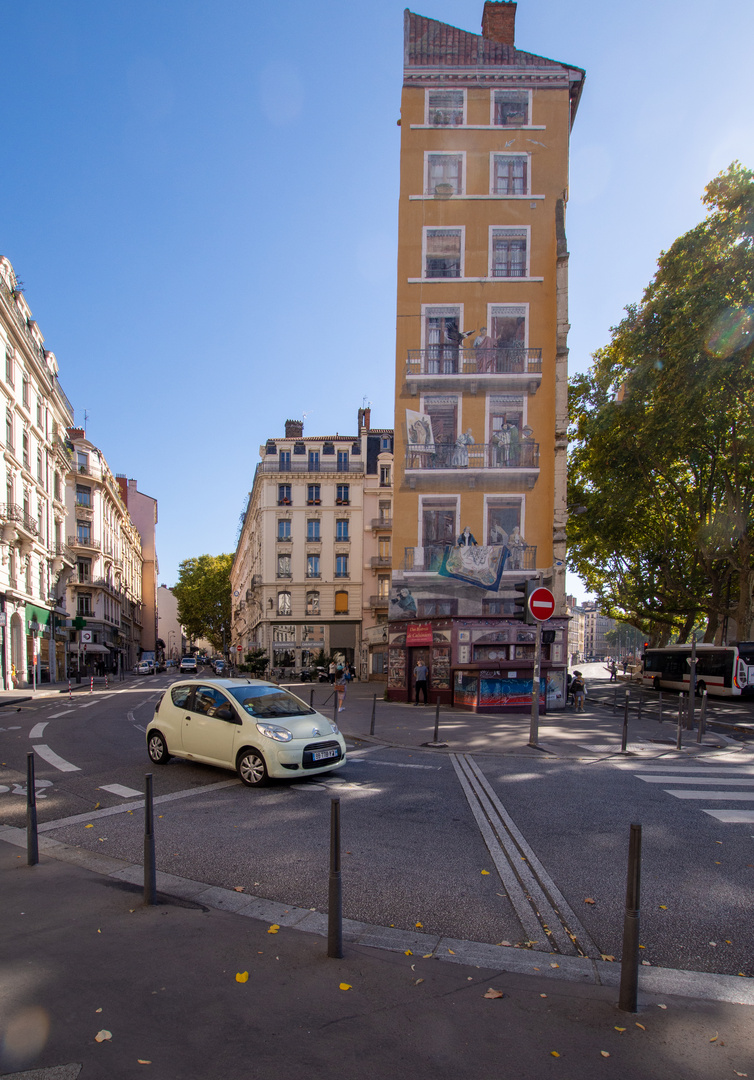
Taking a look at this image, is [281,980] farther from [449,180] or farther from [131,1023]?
[449,180]

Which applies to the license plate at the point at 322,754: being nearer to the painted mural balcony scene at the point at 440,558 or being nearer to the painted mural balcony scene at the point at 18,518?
the painted mural balcony scene at the point at 440,558

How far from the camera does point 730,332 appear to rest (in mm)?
23906

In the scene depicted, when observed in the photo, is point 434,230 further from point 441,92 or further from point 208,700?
point 208,700

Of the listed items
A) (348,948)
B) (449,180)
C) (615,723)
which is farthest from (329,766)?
(449,180)

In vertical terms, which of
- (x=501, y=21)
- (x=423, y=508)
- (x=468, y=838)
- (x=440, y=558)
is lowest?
(x=468, y=838)

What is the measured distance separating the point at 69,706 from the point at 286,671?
2446cm

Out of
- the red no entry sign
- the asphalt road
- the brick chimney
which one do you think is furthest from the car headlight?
the brick chimney

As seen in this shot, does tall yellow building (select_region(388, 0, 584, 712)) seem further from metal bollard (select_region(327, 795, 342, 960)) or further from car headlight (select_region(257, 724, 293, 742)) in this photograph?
metal bollard (select_region(327, 795, 342, 960))

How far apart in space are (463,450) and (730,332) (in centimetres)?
1049

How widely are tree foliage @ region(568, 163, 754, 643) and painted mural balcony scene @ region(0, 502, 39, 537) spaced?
27.8 metres

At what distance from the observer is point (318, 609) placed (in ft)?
161

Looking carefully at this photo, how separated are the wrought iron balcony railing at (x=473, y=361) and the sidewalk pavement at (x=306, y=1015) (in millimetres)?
23742

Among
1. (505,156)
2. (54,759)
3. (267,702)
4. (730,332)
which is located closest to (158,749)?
(267,702)

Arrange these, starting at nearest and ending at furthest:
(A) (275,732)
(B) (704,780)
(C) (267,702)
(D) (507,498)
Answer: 1. (A) (275,732)
2. (C) (267,702)
3. (B) (704,780)
4. (D) (507,498)
